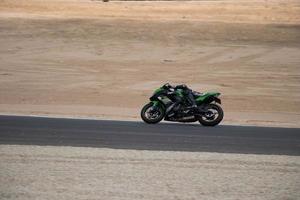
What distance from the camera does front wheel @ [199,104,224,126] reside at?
1578 centimetres

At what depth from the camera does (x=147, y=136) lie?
13.0 meters

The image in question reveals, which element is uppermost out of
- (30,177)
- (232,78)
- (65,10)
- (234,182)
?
(65,10)

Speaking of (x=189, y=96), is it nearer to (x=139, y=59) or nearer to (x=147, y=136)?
(x=147, y=136)

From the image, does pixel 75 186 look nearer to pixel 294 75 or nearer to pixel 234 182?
pixel 234 182

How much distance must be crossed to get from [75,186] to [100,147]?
304 centimetres

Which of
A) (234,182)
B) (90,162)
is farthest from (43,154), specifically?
(234,182)

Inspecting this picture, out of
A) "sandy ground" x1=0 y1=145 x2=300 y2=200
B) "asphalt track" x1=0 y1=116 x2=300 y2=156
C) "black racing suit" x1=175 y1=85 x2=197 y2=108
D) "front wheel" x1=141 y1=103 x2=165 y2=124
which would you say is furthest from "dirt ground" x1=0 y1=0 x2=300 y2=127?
"sandy ground" x1=0 y1=145 x2=300 y2=200

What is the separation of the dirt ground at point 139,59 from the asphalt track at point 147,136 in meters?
3.69

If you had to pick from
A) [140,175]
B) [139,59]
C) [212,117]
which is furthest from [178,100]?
[139,59]

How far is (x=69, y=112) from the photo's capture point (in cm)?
1983

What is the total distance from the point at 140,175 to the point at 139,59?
26.5 m

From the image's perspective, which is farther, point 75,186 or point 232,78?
point 232,78

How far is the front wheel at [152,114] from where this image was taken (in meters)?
15.9

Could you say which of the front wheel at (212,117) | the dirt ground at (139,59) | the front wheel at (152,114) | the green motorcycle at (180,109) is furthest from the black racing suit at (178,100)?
the dirt ground at (139,59)
